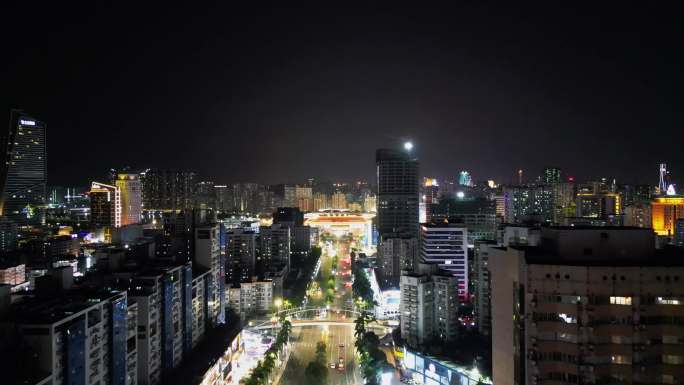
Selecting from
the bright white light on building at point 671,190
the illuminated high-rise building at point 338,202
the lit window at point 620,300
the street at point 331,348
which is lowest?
the street at point 331,348

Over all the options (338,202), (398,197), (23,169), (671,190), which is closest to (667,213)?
(671,190)

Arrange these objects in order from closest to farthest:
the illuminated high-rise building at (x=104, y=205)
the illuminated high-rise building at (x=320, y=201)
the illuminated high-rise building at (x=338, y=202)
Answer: the illuminated high-rise building at (x=104, y=205) < the illuminated high-rise building at (x=320, y=201) < the illuminated high-rise building at (x=338, y=202)

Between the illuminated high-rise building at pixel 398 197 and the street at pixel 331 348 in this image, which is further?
the illuminated high-rise building at pixel 398 197

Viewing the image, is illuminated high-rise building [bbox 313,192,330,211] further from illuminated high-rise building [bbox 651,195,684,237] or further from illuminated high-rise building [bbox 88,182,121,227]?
illuminated high-rise building [bbox 651,195,684,237]

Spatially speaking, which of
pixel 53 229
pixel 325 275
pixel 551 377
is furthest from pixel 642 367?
pixel 53 229

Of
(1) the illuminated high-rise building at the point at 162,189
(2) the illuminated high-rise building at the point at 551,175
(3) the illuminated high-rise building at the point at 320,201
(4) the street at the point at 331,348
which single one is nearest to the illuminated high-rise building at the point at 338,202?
(3) the illuminated high-rise building at the point at 320,201

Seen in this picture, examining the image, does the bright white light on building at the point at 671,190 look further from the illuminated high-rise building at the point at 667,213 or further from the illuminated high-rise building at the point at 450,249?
the illuminated high-rise building at the point at 450,249
